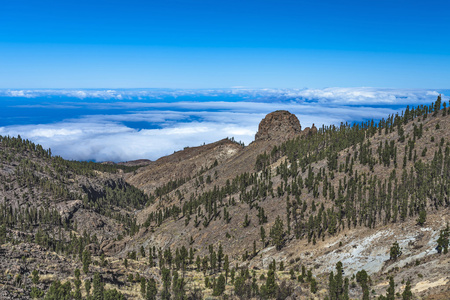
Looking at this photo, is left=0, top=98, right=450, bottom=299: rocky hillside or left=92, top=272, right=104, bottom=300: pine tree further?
left=0, top=98, right=450, bottom=299: rocky hillside

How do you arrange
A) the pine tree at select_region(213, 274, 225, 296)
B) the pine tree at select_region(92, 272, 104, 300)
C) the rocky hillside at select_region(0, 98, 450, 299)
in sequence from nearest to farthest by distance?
1. the pine tree at select_region(92, 272, 104, 300)
2. the rocky hillside at select_region(0, 98, 450, 299)
3. the pine tree at select_region(213, 274, 225, 296)

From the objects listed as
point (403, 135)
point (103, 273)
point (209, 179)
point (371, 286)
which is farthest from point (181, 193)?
point (371, 286)

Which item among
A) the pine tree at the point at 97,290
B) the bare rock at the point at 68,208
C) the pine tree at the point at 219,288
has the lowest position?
the bare rock at the point at 68,208

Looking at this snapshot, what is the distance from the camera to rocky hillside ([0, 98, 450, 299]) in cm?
5966

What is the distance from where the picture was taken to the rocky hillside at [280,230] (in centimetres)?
5966

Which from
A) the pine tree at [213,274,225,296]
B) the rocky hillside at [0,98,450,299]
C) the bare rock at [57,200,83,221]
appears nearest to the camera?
the rocky hillside at [0,98,450,299]

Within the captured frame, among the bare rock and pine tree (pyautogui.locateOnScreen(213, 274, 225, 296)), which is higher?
pine tree (pyautogui.locateOnScreen(213, 274, 225, 296))

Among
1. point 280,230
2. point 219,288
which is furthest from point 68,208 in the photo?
point 219,288

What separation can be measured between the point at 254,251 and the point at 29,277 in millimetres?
56200

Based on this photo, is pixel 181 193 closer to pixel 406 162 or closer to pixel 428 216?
pixel 406 162

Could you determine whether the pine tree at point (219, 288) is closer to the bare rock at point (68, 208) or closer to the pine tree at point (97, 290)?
the pine tree at point (97, 290)

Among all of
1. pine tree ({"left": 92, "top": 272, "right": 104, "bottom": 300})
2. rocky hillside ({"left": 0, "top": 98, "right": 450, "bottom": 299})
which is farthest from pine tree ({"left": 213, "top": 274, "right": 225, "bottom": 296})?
pine tree ({"left": 92, "top": 272, "right": 104, "bottom": 300})

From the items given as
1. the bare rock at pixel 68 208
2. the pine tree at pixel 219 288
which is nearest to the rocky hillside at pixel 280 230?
the pine tree at pixel 219 288

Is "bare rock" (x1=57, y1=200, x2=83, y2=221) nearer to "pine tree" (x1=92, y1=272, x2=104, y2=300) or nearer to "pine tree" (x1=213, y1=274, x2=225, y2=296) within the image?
"pine tree" (x1=92, y1=272, x2=104, y2=300)
